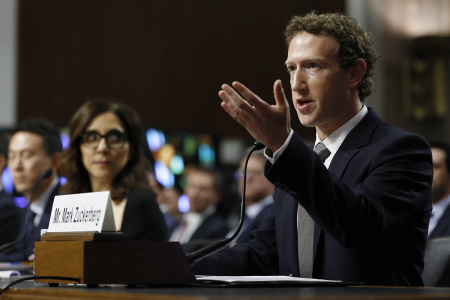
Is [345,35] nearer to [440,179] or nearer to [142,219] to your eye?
[142,219]

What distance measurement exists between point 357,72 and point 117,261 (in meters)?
1.02

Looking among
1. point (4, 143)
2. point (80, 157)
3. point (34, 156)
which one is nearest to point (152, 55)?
point (4, 143)

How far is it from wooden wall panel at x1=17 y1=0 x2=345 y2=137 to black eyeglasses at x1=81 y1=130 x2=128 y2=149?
4.54 m

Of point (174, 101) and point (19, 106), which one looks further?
point (174, 101)

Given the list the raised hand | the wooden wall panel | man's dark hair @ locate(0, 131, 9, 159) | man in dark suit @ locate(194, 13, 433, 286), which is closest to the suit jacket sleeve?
man in dark suit @ locate(194, 13, 433, 286)

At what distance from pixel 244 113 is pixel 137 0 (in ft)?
22.1

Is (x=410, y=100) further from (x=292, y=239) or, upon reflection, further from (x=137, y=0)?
(x=292, y=239)

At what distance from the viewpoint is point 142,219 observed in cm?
261

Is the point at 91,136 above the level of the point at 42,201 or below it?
above

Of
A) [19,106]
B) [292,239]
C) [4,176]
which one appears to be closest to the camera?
[292,239]

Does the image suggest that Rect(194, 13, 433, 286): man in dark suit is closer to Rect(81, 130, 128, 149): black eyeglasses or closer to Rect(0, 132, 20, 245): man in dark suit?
Rect(81, 130, 128, 149): black eyeglasses

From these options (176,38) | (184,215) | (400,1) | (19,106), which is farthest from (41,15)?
(400,1)

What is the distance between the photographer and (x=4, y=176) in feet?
19.8

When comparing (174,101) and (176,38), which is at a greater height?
(176,38)
